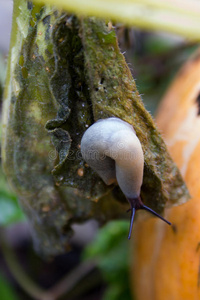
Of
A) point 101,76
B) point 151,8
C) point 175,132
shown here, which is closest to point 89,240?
point 175,132

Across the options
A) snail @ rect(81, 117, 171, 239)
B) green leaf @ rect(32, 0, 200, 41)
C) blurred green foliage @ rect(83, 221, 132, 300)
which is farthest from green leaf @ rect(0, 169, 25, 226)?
green leaf @ rect(32, 0, 200, 41)

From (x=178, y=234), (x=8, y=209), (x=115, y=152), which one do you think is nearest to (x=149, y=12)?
(x=115, y=152)

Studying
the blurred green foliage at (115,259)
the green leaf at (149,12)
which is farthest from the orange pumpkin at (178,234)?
the green leaf at (149,12)

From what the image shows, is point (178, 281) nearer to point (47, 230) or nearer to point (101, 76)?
point (47, 230)

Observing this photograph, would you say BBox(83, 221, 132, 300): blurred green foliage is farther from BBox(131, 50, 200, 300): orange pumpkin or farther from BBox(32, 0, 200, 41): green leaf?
BBox(32, 0, 200, 41): green leaf

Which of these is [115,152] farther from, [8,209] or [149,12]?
[8,209]

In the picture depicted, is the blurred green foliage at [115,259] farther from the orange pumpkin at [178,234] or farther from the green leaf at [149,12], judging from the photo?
the green leaf at [149,12]
